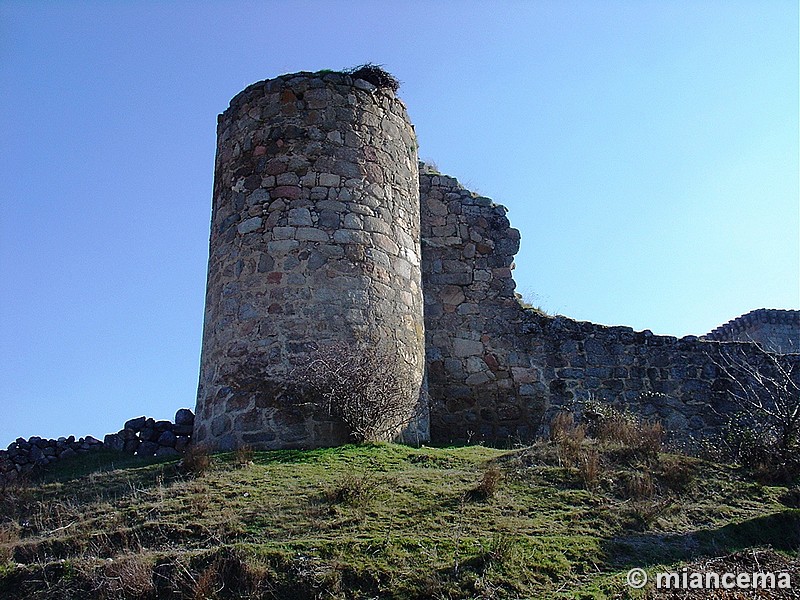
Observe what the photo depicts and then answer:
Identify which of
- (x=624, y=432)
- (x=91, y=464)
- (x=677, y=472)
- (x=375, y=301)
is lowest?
(x=677, y=472)

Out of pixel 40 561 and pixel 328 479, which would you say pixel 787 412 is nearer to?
pixel 328 479

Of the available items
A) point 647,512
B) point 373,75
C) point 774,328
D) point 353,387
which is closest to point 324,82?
point 373,75

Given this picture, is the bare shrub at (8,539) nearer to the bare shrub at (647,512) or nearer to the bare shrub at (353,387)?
the bare shrub at (353,387)

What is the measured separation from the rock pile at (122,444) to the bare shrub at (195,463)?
1.53 metres

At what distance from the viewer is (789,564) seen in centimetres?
640

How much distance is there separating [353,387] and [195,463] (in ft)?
6.43

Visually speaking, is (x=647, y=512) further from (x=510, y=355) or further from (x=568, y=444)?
(x=510, y=355)

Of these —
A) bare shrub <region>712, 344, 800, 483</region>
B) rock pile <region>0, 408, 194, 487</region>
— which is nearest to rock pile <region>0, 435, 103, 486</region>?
rock pile <region>0, 408, 194, 487</region>

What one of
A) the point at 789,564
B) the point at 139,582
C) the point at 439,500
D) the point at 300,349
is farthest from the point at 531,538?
→ the point at 300,349

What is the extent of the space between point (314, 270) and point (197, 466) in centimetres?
283

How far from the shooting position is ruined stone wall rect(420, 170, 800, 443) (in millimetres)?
12805

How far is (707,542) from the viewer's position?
669cm
